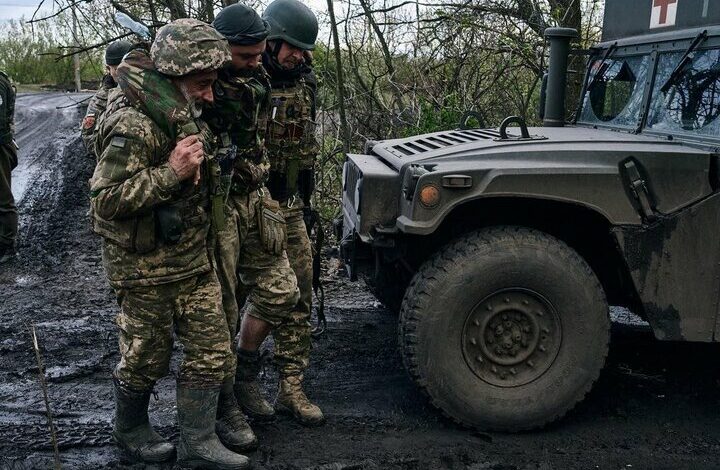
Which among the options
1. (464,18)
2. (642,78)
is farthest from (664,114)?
(464,18)

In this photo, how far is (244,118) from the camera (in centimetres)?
336

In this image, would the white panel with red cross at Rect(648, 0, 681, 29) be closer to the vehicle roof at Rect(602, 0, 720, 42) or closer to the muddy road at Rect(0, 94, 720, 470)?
the vehicle roof at Rect(602, 0, 720, 42)

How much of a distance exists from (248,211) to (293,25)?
0.89 m

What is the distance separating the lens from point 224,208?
132 inches

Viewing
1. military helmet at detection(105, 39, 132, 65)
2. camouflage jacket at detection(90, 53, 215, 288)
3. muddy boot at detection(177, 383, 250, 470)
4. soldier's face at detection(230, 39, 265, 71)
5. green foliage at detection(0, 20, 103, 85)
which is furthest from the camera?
green foliage at detection(0, 20, 103, 85)

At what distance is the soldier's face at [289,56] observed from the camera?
3.79 m

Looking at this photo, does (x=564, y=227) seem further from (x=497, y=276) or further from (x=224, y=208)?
(x=224, y=208)

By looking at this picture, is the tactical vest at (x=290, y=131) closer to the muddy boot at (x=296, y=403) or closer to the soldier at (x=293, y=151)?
the soldier at (x=293, y=151)

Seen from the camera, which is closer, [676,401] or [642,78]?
[676,401]

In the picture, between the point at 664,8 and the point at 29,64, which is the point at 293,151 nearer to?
the point at 664,8

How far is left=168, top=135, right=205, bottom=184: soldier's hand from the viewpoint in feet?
9.55

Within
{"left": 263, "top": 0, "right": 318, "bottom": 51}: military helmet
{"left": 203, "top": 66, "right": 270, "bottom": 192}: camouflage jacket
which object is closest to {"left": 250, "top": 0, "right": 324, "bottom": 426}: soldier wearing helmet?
{"left": 263, "top": 0, "right": 318, "bottom": 51}: military helmet

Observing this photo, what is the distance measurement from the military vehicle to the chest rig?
1.19 feet

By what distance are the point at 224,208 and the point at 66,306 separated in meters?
2.52
